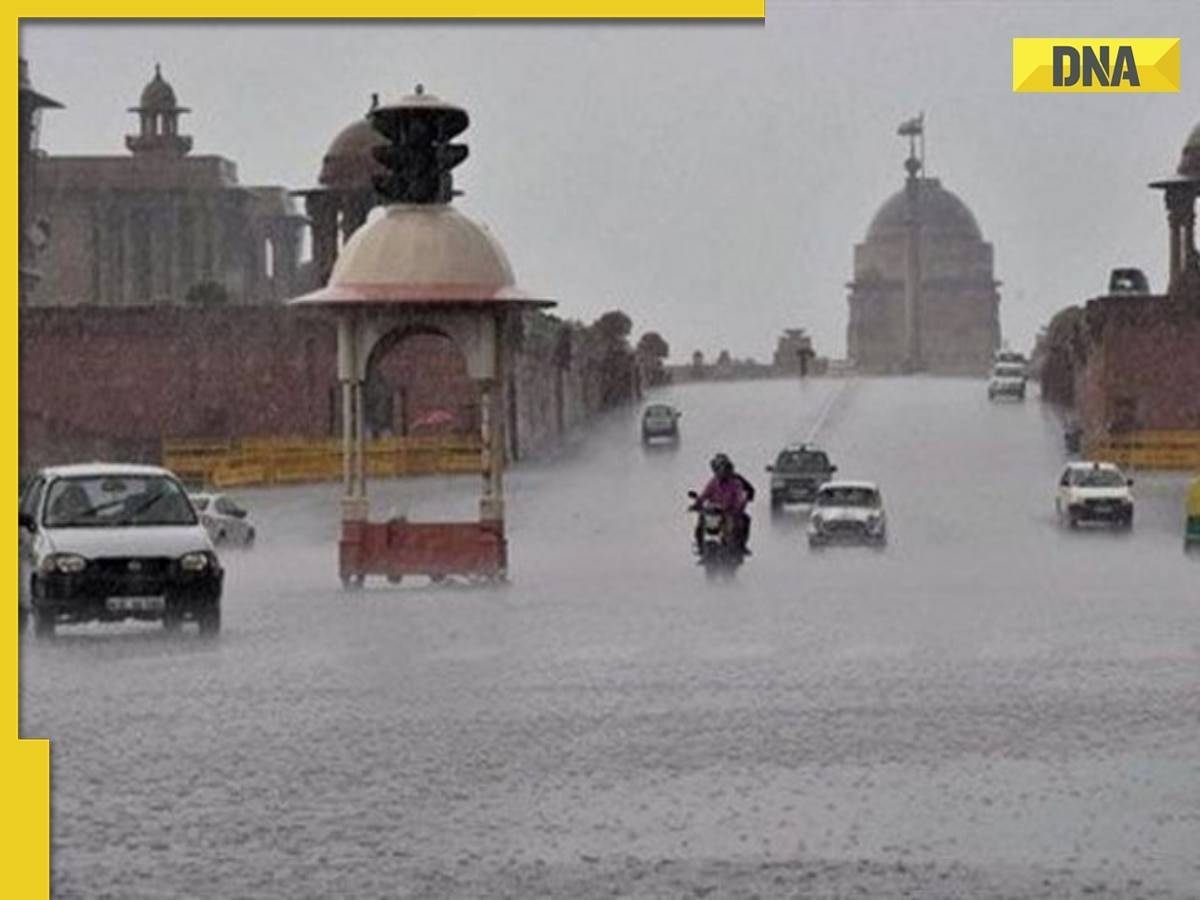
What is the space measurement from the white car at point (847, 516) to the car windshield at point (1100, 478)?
5.64m

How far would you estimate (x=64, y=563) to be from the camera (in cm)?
2100

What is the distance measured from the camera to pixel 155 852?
36.1 ft

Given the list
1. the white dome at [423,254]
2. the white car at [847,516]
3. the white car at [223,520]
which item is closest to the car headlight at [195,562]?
the white dome at [423,254]

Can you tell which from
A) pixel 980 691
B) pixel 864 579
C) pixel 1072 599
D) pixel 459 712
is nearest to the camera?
pixel 459 712

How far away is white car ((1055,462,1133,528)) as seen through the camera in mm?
43875

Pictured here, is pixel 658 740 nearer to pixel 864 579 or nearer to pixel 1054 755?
pixel 1054 755

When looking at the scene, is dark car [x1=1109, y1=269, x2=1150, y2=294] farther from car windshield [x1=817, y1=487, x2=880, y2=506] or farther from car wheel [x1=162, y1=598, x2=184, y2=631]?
car wheel [x1=162, y1=598, x2=184, y2=631]

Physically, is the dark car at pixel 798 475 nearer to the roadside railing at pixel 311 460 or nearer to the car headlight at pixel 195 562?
the roadside railing at pixel 311 460

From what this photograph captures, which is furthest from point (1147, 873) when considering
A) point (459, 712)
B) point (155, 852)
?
point (459, 712)

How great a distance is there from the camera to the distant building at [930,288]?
15012 cm

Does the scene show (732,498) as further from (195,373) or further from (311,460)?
(195,373)

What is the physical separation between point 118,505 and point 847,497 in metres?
18.8

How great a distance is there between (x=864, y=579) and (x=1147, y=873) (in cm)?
2096

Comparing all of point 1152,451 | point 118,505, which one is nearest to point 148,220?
point 1152,451
